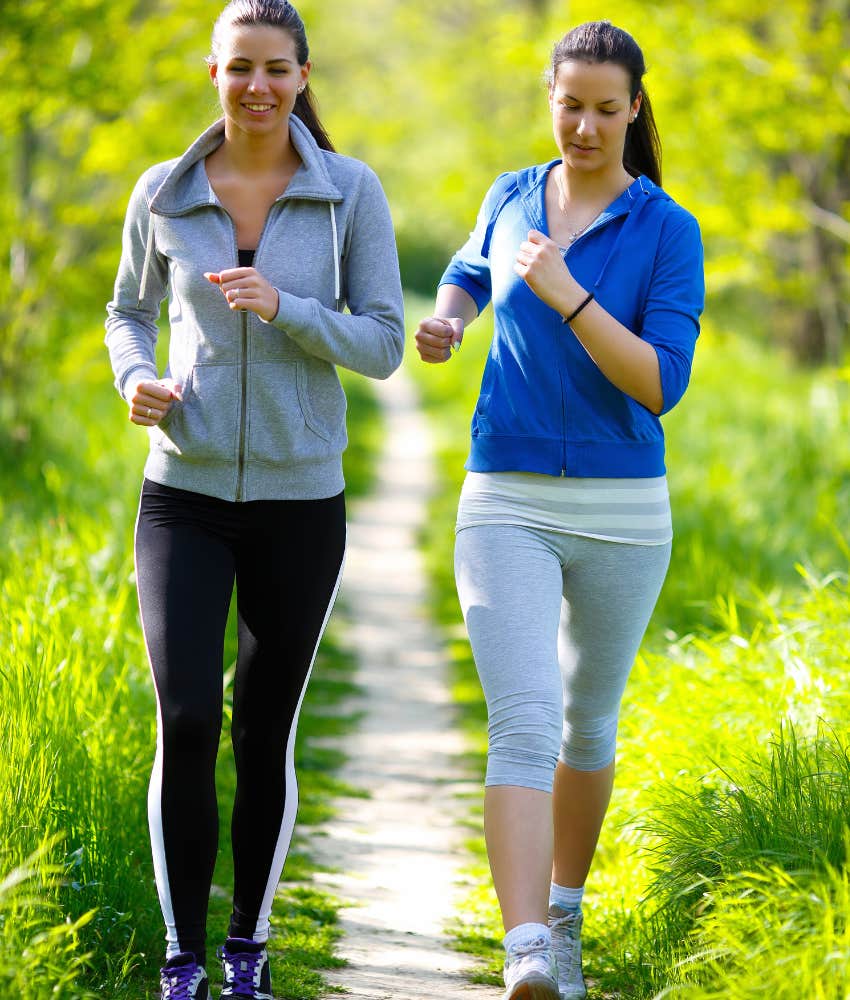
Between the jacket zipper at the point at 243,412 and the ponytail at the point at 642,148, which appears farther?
the ponytail at the point at 642,148

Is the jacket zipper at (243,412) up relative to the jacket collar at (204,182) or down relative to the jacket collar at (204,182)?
down

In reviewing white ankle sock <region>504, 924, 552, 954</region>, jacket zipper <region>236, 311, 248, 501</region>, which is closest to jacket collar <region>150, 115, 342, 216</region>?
jacket zipper <region>236, 311, 248, 501</region>

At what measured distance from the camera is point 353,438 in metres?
13.2

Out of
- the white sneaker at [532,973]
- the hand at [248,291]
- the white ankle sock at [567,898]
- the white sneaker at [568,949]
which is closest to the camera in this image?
the white sneaker at [532,973]

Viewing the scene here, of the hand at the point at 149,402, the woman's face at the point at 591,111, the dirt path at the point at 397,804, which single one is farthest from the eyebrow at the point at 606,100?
the dirt path at the point at 397,804

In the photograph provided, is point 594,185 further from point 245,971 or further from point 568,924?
point 245,971

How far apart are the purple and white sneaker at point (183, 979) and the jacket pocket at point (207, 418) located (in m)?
1.04

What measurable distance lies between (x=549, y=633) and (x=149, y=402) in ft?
3.15

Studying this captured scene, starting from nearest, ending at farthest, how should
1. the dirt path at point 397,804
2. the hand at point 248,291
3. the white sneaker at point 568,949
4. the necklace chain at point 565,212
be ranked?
the hand at point 248,291, the necklace chain at point 565,212, the white sneaker at point 568,949, the dirt path at point 397,804

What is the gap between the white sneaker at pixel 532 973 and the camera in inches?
104

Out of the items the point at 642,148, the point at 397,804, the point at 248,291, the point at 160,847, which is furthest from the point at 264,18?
the point at 397,804

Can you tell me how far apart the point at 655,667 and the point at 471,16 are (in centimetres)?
1995

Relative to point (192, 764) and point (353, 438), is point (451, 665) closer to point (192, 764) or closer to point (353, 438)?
point (192, 764)

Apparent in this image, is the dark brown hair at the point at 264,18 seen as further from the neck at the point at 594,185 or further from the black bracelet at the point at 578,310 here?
the black bracelet at the point at 578,310
